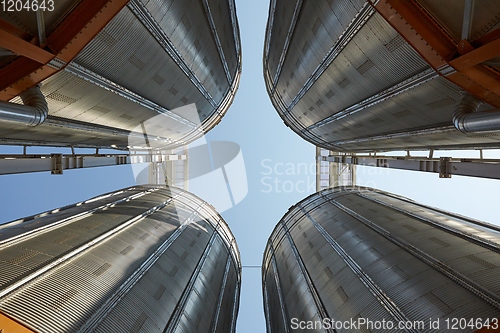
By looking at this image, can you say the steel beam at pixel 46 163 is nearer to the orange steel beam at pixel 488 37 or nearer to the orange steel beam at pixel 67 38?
the orange steel beam at pixel 67 38

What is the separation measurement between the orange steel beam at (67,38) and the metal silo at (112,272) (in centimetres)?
619

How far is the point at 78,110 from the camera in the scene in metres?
15.5

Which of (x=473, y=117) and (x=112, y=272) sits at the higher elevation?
(x=473, y=117)

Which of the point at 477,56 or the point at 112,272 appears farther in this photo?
the point at 112,272

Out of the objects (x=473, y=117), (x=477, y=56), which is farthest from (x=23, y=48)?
(x=473, y=117)

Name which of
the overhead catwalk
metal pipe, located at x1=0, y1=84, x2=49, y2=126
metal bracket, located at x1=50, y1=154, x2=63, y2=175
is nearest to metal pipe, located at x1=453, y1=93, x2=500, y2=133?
the overhead catwalk

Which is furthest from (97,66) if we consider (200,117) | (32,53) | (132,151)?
(132,151)

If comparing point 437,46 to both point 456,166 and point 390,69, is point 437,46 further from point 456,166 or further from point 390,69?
point 456,166

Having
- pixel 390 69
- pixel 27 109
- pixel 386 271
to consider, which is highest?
pixel 390 69

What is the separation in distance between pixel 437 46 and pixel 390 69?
540cm

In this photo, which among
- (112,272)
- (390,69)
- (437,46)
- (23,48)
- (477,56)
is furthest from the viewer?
(390,69)

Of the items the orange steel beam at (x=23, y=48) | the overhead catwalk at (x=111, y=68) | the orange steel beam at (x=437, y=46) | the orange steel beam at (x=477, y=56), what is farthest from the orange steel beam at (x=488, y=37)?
the orange steel beam at (x=23, y=48)

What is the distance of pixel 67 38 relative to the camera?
9016 mm

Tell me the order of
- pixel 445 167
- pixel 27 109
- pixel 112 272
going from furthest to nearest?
pixel 445 167 < pixel 112 272 < pixel 27 109
